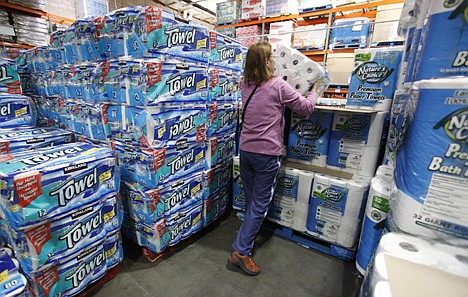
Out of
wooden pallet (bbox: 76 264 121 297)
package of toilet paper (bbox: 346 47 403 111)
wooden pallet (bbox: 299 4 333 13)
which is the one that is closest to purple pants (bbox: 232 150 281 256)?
package of toilet paper (bbox: 346 47 403 111)

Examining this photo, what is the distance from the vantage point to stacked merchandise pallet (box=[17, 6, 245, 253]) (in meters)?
1.82

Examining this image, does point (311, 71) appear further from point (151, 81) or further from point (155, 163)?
point (155, 163)

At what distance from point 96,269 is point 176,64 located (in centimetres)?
177

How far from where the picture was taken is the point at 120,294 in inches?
72.7

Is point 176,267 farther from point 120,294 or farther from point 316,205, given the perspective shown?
point 316,205

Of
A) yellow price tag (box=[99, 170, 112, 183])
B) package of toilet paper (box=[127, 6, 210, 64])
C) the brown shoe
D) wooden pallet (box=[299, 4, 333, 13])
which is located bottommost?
the brown shoe

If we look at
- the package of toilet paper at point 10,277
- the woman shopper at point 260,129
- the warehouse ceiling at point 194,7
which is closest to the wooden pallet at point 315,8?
the woman shopper at point 260,129

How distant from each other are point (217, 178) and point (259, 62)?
143cm

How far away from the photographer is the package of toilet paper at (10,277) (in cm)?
134

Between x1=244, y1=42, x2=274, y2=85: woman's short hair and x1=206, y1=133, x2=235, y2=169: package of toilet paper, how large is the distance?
885 millimetres

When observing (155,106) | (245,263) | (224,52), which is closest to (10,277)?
(155,106)

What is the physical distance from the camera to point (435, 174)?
97cm

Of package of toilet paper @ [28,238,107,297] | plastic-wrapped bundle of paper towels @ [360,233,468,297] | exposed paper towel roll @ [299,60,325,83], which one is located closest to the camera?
plastic-wrapped bundle of paper towels @ [360,233,468,297]

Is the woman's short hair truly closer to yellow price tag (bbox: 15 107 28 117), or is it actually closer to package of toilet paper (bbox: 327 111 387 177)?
package of toilet paper (bbox: 327 111 387 177)
